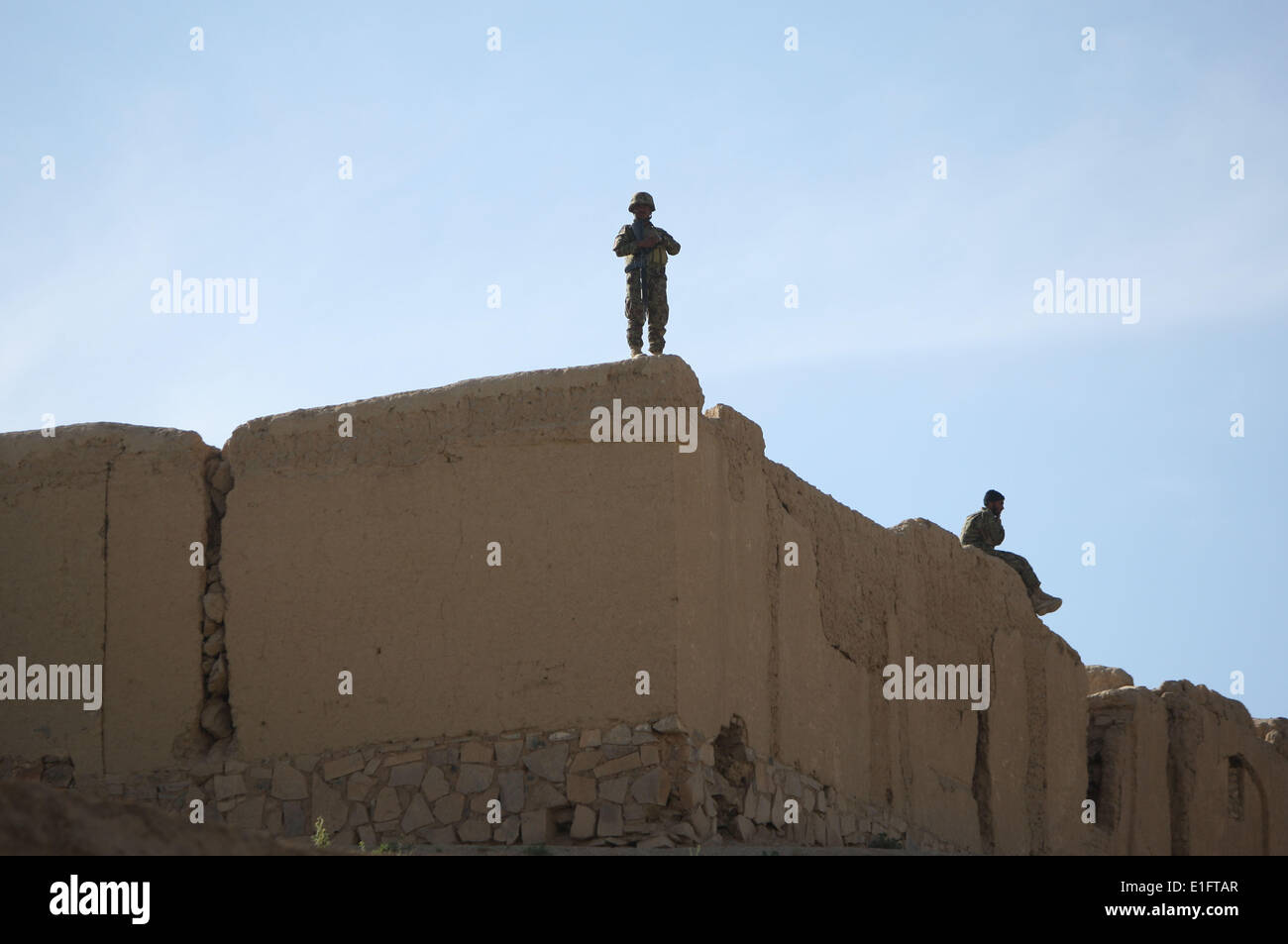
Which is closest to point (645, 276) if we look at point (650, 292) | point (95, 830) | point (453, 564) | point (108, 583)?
point (650, 292)

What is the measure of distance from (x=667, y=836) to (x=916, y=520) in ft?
16.7

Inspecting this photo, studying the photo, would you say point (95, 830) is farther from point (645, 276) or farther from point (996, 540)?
point (996, 540)

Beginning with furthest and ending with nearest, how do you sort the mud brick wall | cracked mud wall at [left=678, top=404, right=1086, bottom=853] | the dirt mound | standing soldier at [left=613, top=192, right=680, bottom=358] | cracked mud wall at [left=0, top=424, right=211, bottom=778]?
standing soldier at [left=613, top=192, right=680, bottom=358] → cracked mud wall at [left=0, top=424, right=211, bottom=778] → cracked mud wall at [left=678, top=404, right=1086, bottom=853] → the mud brick wall → the dirt mound

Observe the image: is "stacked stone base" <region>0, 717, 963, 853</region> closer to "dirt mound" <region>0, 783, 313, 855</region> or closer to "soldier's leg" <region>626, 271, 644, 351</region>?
"soldier's leg" <region>626, 271, 644, 351</region>

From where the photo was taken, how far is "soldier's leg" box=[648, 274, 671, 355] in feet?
41.1

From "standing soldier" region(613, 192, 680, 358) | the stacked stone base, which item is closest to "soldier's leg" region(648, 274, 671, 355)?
"standing soldier" region(613, 192, 680, 358)

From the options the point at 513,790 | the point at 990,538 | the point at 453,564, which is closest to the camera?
the point at 513,790

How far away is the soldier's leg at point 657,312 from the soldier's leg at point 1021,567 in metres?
5.33

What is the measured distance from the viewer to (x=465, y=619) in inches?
443

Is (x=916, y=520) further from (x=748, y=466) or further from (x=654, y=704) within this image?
(x=654, y=704)

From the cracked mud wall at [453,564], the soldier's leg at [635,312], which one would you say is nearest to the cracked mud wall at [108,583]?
the cracked mud wall at [453,564]

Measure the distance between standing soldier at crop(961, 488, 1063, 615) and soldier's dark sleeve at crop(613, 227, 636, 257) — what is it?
5269mm

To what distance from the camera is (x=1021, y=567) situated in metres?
16.7

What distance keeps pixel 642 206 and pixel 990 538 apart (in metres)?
5.48
